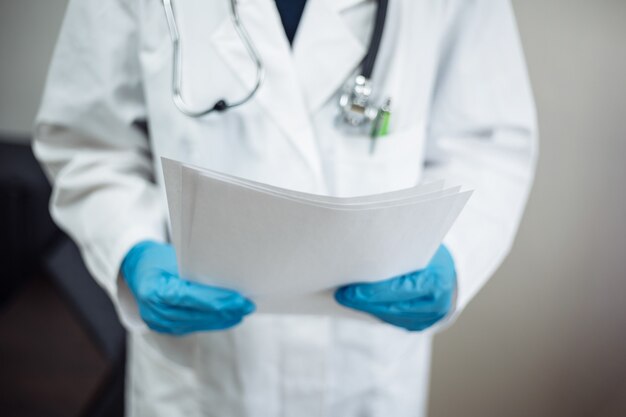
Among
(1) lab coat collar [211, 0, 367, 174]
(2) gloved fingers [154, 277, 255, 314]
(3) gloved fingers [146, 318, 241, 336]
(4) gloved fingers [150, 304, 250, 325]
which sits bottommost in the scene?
(3) gloved fingers [146, 318, 241, 336]

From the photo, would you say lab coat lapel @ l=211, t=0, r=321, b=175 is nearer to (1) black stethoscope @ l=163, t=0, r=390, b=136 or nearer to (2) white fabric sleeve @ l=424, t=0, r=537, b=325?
(1) black stethoscope @ l=163, t=0, r=390, b=136

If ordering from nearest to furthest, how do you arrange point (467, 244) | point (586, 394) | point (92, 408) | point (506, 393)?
point (467, 244)
point (92, 408)
point (586, 394)
point (506, 393)

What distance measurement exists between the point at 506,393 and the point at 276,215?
40.1 inches

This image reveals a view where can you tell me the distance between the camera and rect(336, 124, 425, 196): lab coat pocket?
0.71 meters

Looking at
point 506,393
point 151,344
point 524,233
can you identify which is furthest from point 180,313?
point 506,393

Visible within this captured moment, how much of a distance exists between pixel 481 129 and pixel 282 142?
1.02 feet

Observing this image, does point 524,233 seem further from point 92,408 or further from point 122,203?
point 92,408

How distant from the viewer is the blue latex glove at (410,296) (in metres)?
0.64

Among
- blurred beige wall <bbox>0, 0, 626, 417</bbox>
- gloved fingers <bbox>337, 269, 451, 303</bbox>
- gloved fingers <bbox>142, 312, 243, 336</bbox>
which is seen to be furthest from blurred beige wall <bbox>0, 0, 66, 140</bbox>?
gloved fingers <bbox>337, 269, 451, 303</bbox>

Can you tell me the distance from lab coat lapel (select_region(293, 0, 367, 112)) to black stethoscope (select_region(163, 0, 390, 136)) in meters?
0.02

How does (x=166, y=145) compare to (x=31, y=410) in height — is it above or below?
above

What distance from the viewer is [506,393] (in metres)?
1.31

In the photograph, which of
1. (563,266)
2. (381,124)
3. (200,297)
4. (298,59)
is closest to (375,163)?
(381,124)

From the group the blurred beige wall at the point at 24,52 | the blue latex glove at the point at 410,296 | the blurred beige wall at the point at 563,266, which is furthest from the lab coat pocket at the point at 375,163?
the blurred beige wall at the point at 24,52
